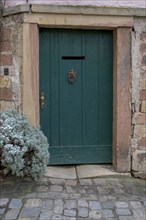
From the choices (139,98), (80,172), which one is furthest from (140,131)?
(80,172)

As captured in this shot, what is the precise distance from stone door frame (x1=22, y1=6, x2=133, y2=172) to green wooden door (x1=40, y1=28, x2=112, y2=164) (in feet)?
0.55

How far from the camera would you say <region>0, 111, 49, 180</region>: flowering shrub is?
4133 mm

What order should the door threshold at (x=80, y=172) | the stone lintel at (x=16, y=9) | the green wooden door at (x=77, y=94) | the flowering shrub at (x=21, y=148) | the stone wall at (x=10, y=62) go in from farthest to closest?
the green wooden door at (x=77, y=94) < the door threshold at (x=80, y=172) < the stone wall at (x=10, y=62) < the stone lintel at (x=16, y=9) < the flowering shrub at (x=21, y=148)

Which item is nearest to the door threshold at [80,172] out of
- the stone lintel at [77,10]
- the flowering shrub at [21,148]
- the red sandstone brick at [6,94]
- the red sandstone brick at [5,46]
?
the flowering shrub at [21,148]

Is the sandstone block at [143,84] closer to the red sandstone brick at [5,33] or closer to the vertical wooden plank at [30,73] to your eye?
the vertical wooden plank at [30,73]

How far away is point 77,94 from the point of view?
4.97 meters

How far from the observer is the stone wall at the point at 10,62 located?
464 centimetres

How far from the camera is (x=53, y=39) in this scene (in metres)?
4.84

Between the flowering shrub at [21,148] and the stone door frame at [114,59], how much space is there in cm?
30

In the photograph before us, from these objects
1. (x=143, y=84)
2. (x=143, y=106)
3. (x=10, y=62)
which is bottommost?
(x=143, y=106)

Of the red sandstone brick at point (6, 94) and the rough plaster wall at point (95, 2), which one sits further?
the red sandstone brick at point (6, 94)

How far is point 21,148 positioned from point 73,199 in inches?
33.7

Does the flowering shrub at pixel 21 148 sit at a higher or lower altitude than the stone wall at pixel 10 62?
lower

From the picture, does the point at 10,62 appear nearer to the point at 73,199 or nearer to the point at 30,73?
the point at 30,73
